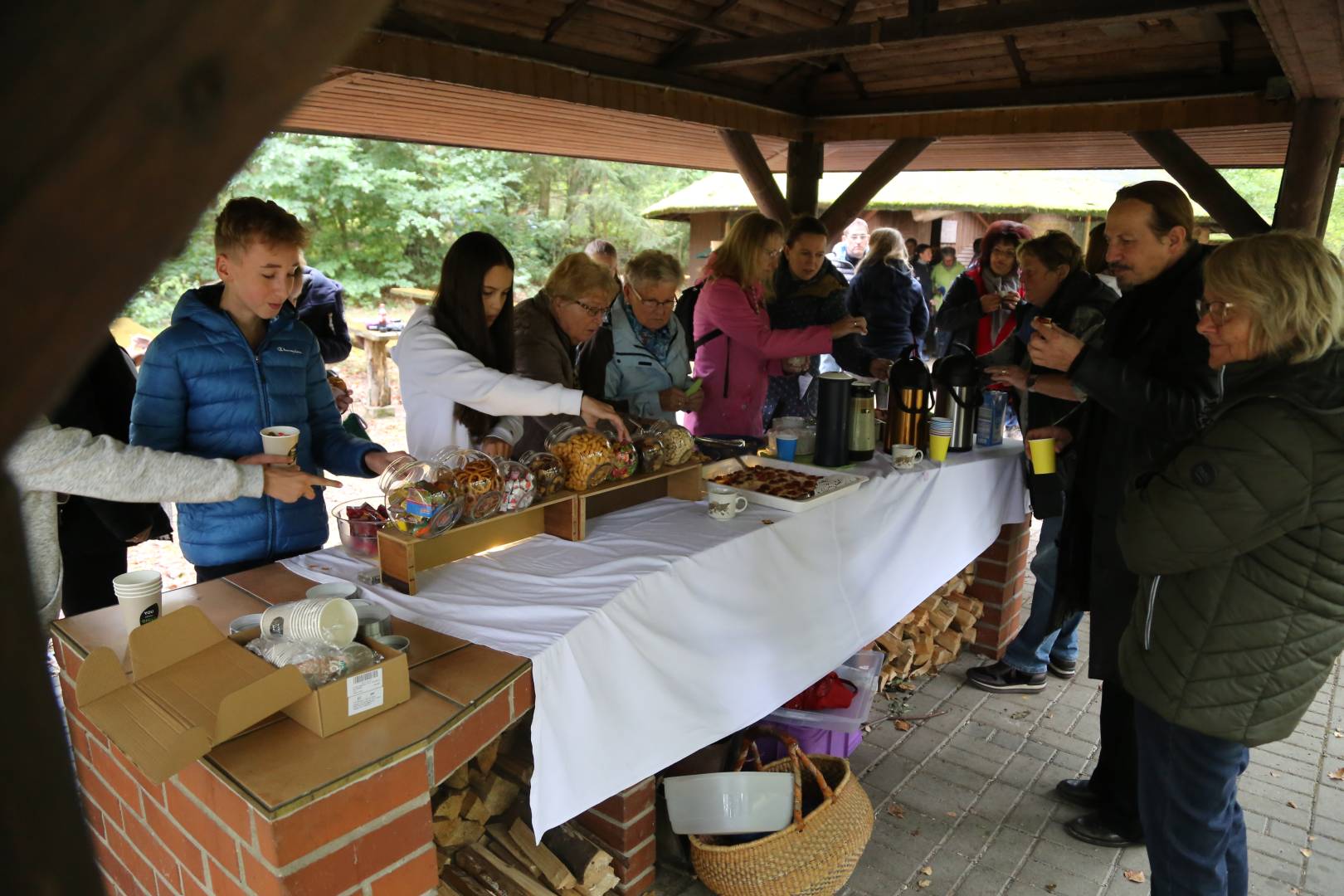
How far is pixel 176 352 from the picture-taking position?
1990mm

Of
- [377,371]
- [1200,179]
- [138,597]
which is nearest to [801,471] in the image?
[138,597]

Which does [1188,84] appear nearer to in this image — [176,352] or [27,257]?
[176,352]

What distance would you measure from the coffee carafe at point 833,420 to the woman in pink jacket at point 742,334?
63cm

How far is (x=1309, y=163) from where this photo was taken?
3.88m

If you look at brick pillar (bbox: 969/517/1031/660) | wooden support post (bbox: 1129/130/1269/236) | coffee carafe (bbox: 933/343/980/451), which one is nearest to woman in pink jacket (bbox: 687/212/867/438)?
coffee carafe (bbox: 933/343/980/451)

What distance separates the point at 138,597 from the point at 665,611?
1145mm

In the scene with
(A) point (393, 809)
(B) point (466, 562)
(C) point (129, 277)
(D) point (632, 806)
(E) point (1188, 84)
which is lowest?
(D) point (632, 806)

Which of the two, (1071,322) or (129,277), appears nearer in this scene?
(129,277)

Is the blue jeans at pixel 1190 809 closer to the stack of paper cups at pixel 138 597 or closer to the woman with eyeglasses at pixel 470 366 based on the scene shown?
the woman with eyeglasses at pixel 470 366

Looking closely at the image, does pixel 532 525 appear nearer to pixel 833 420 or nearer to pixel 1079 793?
pixel 833 420

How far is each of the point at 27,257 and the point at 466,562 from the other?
181 cm

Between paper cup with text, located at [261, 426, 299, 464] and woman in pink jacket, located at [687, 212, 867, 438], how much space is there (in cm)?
210

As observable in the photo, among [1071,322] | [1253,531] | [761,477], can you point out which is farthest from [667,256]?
[1253,531]

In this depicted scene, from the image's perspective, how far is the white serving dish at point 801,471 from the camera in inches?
104
